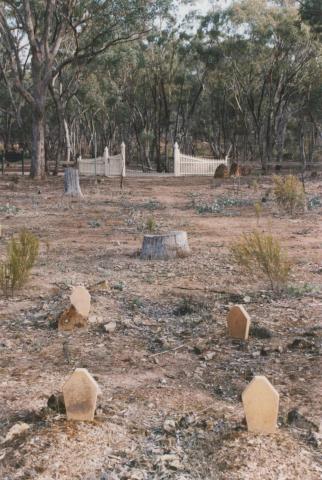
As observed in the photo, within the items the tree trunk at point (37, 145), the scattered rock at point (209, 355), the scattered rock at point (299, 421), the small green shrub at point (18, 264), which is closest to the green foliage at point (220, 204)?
the small green shrub at point (18, 264)

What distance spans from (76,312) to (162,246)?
9.82ft

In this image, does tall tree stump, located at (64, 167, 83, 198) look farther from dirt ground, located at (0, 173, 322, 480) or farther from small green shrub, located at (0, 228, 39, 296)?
small green shrub, located at (0, 228, 39, 296)

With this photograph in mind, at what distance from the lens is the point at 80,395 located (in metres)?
3.20

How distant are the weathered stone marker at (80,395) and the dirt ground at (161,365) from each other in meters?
0.07

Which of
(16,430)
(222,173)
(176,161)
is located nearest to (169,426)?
(16,430)

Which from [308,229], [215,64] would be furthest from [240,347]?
[215,64]

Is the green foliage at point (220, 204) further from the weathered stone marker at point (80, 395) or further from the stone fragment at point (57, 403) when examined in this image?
the weathered stone marker at point (80, 395)

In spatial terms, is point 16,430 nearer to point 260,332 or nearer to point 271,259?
point 260,332

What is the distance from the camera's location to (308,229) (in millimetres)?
10398

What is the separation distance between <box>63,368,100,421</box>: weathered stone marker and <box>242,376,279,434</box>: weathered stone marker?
0.84 meters

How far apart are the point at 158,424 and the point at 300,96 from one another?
126 feet

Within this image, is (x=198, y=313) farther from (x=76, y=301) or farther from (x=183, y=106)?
(x=183, y=106)

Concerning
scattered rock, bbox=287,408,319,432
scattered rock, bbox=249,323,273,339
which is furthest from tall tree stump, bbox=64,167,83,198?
scattered rock, bbox=287,408,319,432

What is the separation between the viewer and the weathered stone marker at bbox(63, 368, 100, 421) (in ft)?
10.4
